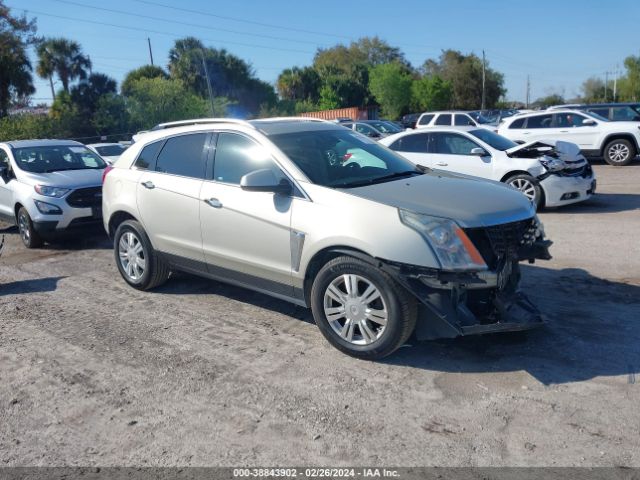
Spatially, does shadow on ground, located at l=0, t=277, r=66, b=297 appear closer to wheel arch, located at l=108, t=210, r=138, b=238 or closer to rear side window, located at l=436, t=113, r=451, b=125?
wheel arch, located at l=108, t=210, r=138, b=238

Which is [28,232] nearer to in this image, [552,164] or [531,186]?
[531,186]

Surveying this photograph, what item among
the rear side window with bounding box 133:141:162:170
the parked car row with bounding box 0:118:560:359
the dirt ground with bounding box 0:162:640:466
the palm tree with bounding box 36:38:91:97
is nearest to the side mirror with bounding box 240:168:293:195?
the parked car row with bounding box 0:118:560:359

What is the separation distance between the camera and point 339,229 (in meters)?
4.45

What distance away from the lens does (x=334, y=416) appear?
3756 mm

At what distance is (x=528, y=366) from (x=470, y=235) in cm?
103

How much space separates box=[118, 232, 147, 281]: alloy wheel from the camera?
643 cm

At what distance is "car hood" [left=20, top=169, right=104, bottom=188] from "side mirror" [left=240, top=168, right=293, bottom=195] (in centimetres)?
531

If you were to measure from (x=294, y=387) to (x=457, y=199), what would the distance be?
73.7 inches

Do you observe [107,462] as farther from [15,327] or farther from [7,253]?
[7,253]

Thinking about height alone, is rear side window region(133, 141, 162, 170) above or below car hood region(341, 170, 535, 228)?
above

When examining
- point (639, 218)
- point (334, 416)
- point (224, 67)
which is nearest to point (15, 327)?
point (334, 416)

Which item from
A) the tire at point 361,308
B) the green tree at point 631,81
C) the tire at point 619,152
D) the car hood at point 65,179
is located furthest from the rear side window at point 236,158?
the green tree at point 631,81

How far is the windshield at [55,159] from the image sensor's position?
32.0 feet

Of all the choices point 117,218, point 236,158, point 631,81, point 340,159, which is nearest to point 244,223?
point 236,158
